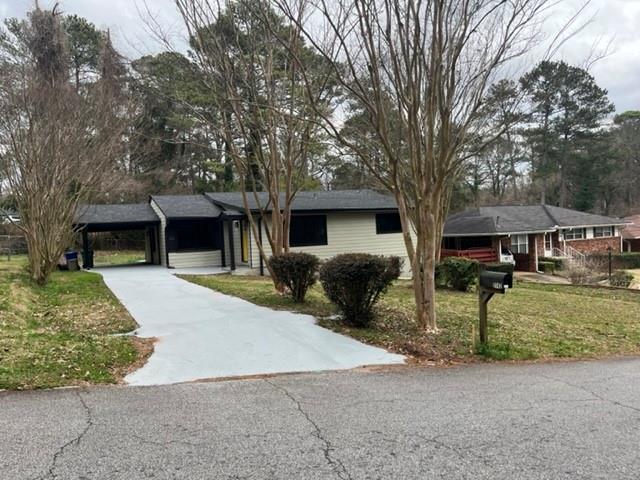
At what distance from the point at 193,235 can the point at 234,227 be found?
5.95 feet

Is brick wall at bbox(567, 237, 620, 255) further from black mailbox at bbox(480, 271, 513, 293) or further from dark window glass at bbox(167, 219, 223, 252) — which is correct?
black mailbox at bbox(480, 271, 513, 293)

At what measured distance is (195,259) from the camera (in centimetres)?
2053

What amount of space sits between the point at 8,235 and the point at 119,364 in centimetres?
2723

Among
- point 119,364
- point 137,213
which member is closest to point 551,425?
point 119,364

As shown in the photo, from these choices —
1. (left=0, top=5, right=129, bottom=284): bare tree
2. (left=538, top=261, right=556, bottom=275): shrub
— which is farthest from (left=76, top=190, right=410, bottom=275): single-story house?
(left=538, top=261, right=556, bottom=275): shrub

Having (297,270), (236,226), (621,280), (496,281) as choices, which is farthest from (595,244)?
(496,281)

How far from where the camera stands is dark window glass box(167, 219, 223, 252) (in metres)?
20.4

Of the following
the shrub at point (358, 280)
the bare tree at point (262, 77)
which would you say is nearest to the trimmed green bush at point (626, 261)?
the bare tree at point (262, 77)

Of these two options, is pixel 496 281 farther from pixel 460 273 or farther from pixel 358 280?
pixel 460 273

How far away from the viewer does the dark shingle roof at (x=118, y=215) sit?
20272mm

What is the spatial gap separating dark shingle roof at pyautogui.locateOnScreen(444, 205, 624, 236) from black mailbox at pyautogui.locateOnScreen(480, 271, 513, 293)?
22.9 meters

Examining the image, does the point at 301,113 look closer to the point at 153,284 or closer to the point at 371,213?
the point at 153,284

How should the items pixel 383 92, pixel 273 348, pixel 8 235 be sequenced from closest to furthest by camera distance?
pixel 273 348
pixel 383 92
pixel 8 235

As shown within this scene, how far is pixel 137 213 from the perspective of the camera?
21.9 meters
